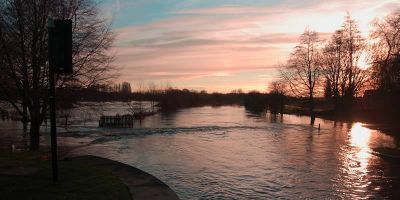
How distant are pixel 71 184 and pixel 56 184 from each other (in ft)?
1.16

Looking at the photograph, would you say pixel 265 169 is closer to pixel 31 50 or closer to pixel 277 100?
pixel 31 50

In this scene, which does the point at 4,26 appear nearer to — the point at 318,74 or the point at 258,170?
the point at 258,170

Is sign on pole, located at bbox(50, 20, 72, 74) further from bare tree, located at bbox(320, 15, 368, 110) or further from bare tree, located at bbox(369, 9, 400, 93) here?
bare tree, located at bbox(320, 15, 368, 110)

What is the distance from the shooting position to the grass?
959 cm

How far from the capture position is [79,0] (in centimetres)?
2266

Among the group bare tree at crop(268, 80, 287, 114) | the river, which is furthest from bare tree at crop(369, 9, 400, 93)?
bare tree at crop(268, 80, 287, 114)

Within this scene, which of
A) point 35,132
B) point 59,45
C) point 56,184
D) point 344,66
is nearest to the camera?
point 59,45

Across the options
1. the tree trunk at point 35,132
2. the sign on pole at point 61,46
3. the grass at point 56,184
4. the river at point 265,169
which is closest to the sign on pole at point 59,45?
the sign on pole at point 61,46

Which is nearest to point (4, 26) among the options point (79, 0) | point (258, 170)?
point (79, 0)

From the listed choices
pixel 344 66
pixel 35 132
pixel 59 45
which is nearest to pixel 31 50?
pixel 35 132

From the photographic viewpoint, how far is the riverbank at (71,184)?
9.73 metres

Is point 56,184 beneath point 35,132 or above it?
beneath

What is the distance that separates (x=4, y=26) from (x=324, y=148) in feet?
69.2

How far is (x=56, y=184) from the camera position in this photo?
1059 cm
